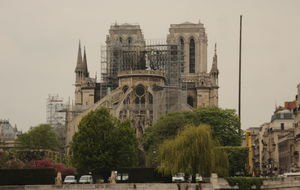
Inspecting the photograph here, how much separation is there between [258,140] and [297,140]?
50.7m

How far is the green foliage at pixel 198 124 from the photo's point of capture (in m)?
87.9

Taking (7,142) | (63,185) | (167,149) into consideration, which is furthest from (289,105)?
(63,185)

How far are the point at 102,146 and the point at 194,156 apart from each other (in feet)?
47.9

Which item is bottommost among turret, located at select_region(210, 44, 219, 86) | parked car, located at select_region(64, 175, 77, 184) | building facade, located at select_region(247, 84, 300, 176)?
parked car, located at select_region(64, 175, 77, 184)

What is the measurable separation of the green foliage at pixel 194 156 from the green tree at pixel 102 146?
11.0 meters

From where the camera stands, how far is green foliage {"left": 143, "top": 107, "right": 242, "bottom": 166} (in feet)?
289

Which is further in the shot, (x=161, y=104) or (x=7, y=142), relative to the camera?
(x=7, y=142)

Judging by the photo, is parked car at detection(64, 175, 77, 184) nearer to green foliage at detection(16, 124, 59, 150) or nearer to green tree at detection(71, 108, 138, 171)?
green tree at detection(71, 108, 138, 171)

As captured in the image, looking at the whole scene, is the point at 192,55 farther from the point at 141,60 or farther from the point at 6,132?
the point at 6,132

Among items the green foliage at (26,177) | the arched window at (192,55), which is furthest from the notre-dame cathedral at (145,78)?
the green foliage at (26,177)

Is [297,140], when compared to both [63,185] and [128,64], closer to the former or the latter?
[63,185]

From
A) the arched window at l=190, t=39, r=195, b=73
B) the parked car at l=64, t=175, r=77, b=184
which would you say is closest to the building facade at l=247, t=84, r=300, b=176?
the arched window at l=190, t=39, r=195, b=73

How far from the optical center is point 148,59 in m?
140

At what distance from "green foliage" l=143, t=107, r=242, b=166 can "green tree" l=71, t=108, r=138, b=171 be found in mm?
15606
